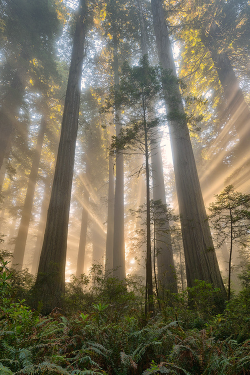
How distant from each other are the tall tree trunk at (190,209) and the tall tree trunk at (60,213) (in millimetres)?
3915

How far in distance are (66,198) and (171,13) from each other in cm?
1296

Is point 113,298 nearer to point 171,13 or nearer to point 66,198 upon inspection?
point 66,198

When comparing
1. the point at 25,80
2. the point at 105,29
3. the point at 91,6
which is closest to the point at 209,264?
the point at 91,6

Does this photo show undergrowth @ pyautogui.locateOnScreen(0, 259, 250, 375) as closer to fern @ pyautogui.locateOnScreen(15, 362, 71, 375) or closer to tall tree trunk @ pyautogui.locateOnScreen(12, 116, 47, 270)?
fern @ pyautogui.locateOnScreen(15, 362, 71, 375)

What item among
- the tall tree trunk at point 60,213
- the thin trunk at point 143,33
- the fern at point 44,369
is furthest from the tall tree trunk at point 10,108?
the fern at point 44,369

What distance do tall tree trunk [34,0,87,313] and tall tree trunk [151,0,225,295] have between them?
3.92 metres

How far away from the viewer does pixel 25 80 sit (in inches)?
526

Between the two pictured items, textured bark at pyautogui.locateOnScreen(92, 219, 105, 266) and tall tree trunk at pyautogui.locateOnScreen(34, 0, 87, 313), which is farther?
textured bark at pyautogui.locateOnScreen(92, 219, 105, 266)

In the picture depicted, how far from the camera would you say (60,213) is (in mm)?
6305

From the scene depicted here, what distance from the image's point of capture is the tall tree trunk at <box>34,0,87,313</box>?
518 cm

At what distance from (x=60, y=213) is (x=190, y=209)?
14.7 feet

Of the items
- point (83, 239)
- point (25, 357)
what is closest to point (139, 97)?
point (25, 357)

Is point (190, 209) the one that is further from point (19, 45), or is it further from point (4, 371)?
point (19, 45)

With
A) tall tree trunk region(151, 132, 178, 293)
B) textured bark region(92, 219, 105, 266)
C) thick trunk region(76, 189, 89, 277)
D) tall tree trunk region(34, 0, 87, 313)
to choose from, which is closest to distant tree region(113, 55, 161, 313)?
tall tree trunk region(34, 0, 87, 313)
